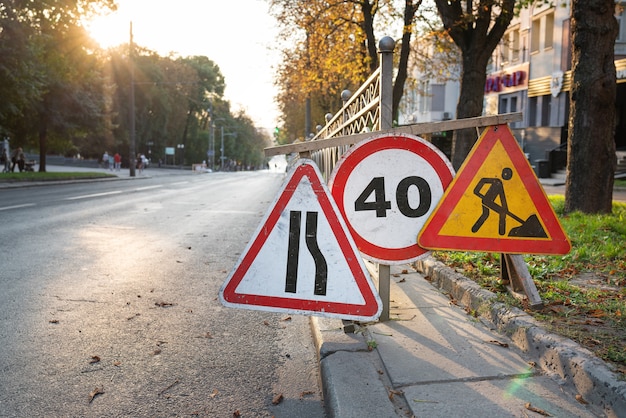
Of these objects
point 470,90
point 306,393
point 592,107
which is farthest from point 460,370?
point 470,90

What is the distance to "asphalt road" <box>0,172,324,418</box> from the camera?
3188 mm

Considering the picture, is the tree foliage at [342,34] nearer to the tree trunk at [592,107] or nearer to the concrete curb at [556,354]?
the tree trunk at [592,107]

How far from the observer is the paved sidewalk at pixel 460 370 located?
2.85 meters

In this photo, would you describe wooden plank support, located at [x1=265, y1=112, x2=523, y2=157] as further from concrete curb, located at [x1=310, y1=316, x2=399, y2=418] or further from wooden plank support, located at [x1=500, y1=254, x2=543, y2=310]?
concrete curb, located at [x1=310, y1=316, x2=399, y2=418]

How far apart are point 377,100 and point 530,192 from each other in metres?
1.44

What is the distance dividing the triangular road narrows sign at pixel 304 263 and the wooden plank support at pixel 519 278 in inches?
59.6

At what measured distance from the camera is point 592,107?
8.71m

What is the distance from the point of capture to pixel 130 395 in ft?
10.7

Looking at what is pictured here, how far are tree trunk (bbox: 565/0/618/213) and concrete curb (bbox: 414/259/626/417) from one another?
4.96 metres

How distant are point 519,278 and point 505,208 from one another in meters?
0.77

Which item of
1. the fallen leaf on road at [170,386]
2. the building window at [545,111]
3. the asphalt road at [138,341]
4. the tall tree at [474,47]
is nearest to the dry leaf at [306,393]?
the asphalt road at [138,341]

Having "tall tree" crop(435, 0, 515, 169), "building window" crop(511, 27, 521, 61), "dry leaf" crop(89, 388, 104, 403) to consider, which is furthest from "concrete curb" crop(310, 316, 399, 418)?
"building window" crop(511, 27, 521, 61)

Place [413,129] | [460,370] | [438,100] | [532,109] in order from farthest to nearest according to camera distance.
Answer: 1. [438,100]
2. [532,109]
3. [413,129]
4. [460,370]

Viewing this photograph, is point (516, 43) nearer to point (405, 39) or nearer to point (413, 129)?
point (405, 39)
